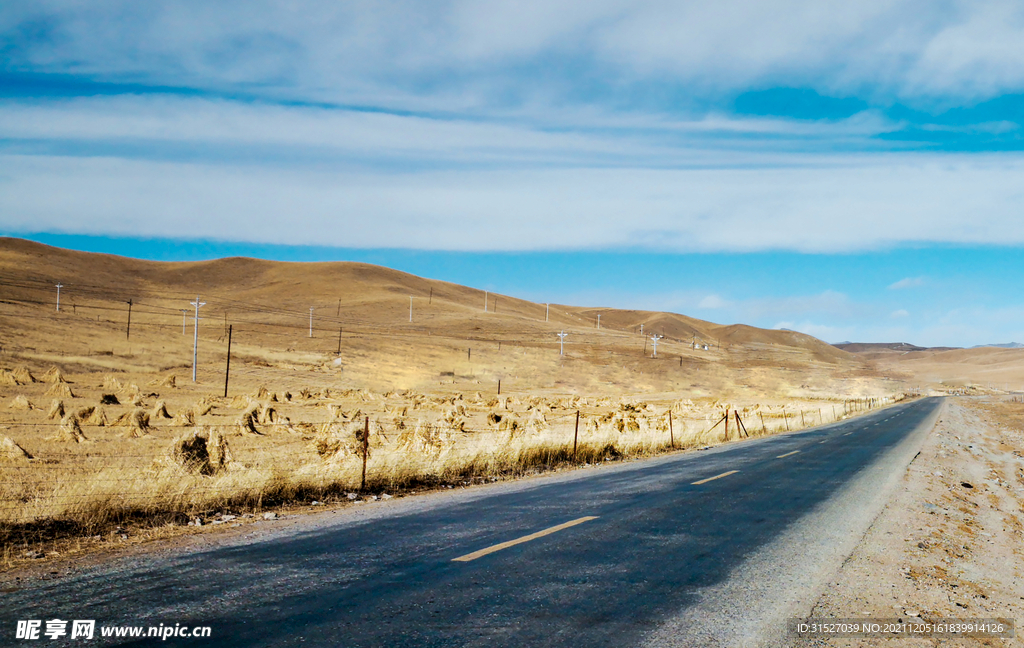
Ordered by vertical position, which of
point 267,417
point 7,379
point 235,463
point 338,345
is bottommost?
point 267,417

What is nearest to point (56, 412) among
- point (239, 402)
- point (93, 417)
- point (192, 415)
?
point (93, 417)

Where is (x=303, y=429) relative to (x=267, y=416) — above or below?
below

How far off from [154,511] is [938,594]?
10.2 metres

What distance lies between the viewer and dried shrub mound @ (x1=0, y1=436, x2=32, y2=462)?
17.6 m

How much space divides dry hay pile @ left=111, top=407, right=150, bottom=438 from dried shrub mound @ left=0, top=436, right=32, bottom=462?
6.10 metres

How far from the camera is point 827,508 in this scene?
12.2 metres

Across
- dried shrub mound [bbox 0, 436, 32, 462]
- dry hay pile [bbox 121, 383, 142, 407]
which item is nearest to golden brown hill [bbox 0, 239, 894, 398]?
dry hay pile [bbox 121, 383, 142, 407]

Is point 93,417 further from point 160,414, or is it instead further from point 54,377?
point 54,377

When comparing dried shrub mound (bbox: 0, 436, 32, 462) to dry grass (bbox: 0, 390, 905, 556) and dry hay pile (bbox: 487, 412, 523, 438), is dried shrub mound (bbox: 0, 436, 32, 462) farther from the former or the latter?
dry hay pile (bbox: 487, 412, 523, 438)

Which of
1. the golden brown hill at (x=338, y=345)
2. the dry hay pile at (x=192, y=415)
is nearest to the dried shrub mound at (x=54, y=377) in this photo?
the golden brown hill at (x=338, y=345)

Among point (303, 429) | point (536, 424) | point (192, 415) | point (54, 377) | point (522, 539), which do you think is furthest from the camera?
point (54, 377)

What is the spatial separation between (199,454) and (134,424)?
12.8 m

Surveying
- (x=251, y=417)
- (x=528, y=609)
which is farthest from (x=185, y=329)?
(x=528, y=609)

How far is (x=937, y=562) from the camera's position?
28.2ft
